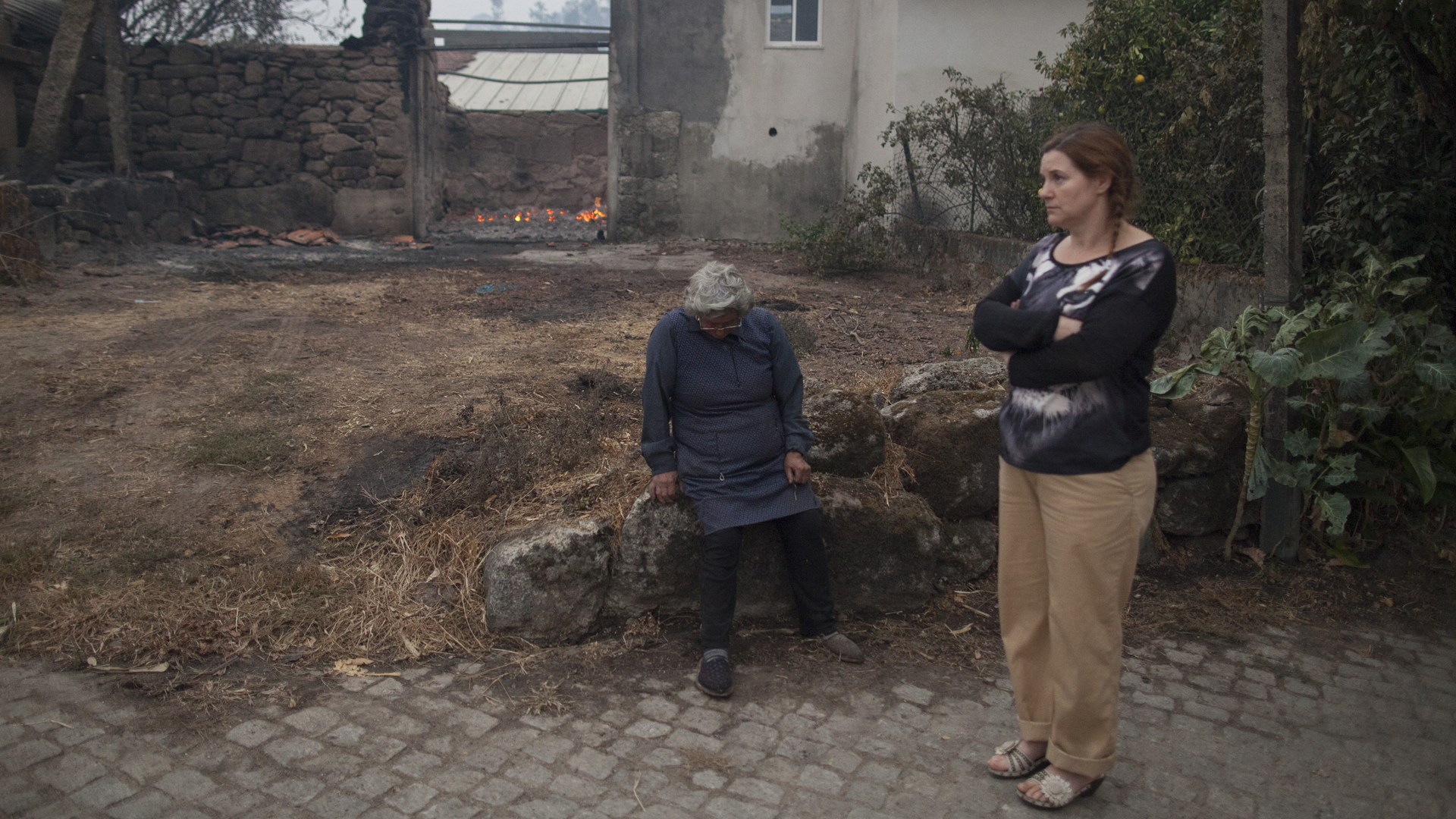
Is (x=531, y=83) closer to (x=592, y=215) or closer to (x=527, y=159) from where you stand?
(x=527, y=159)

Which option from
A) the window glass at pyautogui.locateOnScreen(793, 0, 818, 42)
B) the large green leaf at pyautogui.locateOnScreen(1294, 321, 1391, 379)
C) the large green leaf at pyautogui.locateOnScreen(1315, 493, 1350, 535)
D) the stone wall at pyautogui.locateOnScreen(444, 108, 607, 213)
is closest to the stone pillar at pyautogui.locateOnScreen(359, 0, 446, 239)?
the stone wall at pyautogui.locateOnScreen(444, 108, 607, 213)

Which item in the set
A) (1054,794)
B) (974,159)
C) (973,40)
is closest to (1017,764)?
(1054,794)

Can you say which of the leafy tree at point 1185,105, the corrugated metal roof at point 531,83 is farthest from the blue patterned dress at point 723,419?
the corrugated metal roof at point 531,83

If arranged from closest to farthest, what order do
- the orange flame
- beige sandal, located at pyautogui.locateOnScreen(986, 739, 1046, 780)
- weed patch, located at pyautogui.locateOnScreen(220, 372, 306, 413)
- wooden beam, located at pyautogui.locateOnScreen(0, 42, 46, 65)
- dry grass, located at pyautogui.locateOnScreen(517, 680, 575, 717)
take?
beige sandal, located at pyautogui.locateOnScreen(986, 739, 1046, 780) < dry grass, located at pyautogui.locateOnScreen(517, 680, 575, 717) < weed patch, located at pyautogui.locateOnScreen(220, 372, 306, 413) < wooden beam, located at pyautogui.locateOnScreen(0, 42, 46, 65) < the orange flame

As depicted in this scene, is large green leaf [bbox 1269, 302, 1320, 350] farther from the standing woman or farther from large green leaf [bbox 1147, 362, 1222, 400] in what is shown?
the standing woman

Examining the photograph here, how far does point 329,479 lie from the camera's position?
185 inches

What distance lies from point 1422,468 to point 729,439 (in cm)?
297

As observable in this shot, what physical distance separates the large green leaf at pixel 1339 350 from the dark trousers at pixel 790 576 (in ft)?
7.07

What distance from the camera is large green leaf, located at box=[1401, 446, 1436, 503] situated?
13.1 ft

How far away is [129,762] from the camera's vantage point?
282cm

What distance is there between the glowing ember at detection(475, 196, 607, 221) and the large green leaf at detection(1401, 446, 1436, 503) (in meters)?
18.2

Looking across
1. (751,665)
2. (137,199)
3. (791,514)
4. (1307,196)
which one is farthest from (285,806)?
(137,199)

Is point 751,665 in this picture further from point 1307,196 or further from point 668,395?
point 1307,196

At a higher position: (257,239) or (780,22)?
(780,22)
